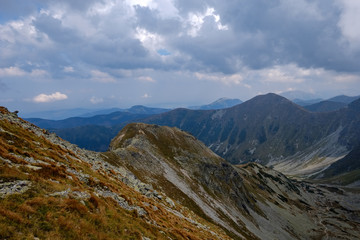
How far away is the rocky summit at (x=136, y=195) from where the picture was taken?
1402cm

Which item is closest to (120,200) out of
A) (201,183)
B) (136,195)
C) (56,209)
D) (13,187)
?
(136,195)

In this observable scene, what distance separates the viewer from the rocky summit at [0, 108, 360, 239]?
46.0ft

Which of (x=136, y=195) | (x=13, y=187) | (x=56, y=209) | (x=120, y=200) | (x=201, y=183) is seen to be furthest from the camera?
(x=201, y=183)

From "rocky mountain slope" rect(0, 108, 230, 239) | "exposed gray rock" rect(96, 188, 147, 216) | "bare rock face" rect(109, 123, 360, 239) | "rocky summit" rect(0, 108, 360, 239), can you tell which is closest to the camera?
"rocky mountain slope" rect(0, 108, 230, 239)

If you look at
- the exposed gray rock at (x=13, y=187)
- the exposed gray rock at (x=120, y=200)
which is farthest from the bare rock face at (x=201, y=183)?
the exposed gray rock at (x=13, y=187)

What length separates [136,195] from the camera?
1168 inches

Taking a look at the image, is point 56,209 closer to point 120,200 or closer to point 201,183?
point 120,200

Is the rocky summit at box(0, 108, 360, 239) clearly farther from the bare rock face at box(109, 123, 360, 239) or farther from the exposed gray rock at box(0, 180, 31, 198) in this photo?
the bare rock face at box(109, 123, 360, 239)

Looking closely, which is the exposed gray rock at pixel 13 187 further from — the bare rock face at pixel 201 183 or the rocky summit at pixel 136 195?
the bare rock face at pixel 201 183

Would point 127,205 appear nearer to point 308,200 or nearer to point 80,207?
point 80,207

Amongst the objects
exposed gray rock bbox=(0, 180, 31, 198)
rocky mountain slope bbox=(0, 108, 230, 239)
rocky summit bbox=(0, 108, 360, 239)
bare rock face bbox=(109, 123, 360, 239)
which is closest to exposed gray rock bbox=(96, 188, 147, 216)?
rocky mountain slope bbox=(0, 108, 230, 239)

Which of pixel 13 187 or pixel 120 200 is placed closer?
pixel 13 187

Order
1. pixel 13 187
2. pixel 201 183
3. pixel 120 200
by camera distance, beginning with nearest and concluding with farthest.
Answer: pixel 13 187, pixel 120 200, pixel 201 183

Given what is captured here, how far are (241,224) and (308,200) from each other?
158 m
